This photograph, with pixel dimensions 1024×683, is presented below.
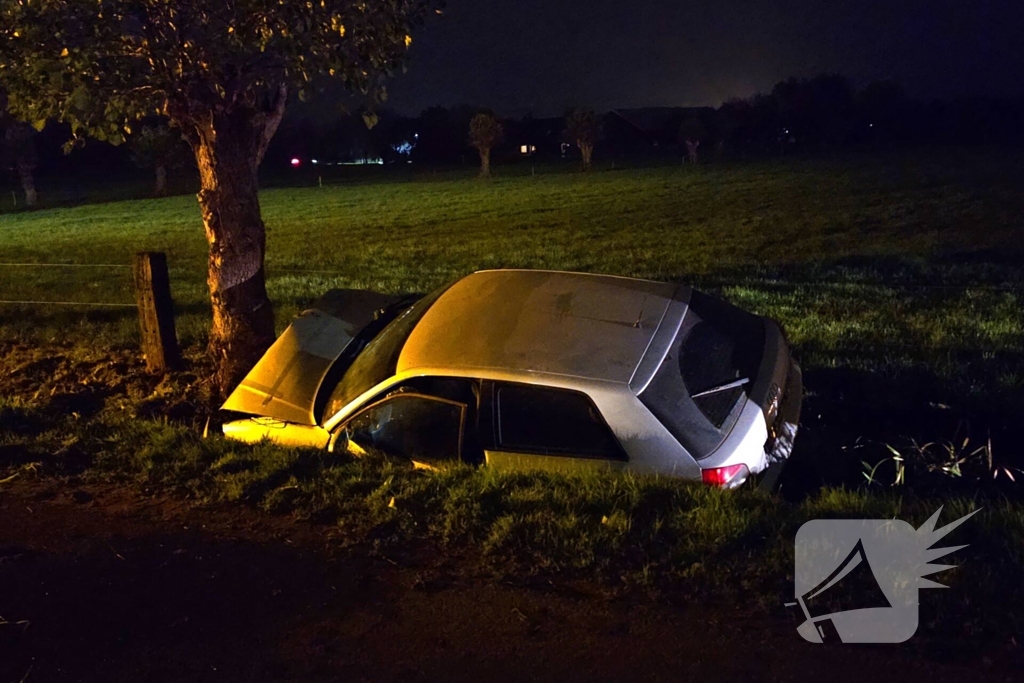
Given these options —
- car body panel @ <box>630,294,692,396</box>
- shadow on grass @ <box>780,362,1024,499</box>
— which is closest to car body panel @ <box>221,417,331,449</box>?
car body panel @ <box>630,294,692,396</box>


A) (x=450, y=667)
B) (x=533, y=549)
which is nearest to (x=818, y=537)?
(x=533, y=549)

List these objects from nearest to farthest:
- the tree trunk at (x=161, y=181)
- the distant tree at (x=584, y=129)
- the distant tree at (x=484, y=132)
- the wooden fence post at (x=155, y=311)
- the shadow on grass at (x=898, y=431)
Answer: the shadow on grass at (x=898, y=431) → the wooden fence post at (x=155, y=311) → the tree trunk at (x=161, y=181) → the distant tree at (x=484, y=132) → the distant tree at (x=584, y=129)

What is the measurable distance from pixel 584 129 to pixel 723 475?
7117 centimetres

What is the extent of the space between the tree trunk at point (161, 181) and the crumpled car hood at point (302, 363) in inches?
2028

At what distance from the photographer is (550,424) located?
191 inches

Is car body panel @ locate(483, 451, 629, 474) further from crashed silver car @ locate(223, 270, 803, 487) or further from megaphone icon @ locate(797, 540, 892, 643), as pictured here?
megaphone icon @ locate(797, 540, 892, 643)

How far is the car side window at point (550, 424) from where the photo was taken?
4.73 m

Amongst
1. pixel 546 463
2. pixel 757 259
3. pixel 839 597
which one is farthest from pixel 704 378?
pixel 757 259

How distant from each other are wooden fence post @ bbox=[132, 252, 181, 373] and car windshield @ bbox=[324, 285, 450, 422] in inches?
113

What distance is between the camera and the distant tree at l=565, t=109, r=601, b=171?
240 ft

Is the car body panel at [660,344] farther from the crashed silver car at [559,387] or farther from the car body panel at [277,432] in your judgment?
the car body panel at [277,432]

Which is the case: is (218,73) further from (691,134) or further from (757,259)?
(691,134)

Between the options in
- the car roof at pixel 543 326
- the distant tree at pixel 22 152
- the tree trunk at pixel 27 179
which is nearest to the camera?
the car roof at pixel 543 326

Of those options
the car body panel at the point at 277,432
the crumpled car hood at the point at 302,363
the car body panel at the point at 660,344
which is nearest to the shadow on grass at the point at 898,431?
the car body panel at the point at 660,344
